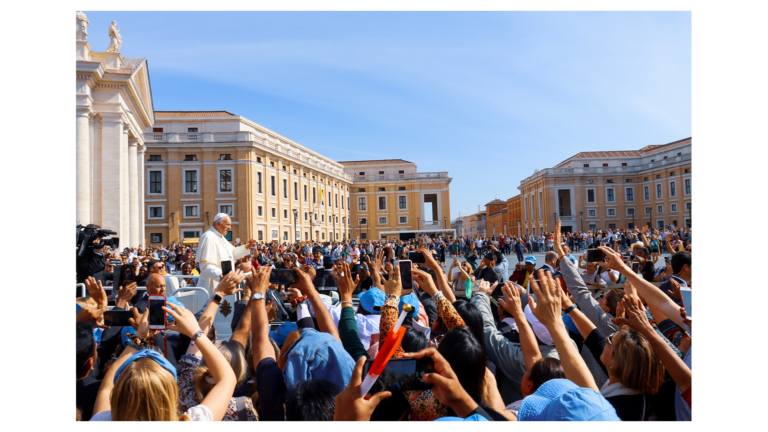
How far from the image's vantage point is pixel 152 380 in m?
1.68

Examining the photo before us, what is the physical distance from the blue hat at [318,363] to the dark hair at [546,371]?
2.77ft

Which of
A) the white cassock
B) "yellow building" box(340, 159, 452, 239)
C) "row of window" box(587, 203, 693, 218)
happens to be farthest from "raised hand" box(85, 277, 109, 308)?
"row of window" box(587, 203, 693, 218)

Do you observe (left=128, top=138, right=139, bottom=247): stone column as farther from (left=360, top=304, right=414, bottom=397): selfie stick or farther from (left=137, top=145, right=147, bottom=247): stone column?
(left=360, top=304, right=414, bottom=397): selfie stick

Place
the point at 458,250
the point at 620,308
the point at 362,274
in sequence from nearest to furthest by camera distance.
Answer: the point at 620,308 < the point at 362,274 < the point at 458,250

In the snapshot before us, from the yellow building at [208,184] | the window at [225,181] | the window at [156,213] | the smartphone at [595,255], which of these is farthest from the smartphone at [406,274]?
the window at [156,213]

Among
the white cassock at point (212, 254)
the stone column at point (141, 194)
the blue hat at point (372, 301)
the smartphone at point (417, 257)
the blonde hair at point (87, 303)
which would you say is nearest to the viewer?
the blonde hair at point (87, 303)

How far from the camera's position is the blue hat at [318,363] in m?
2.13

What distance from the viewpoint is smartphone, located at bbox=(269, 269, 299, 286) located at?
2807 millimetres

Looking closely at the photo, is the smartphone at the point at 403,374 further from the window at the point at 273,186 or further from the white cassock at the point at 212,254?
the window at the point at 273,186

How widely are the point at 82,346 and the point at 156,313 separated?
0.38 metres
